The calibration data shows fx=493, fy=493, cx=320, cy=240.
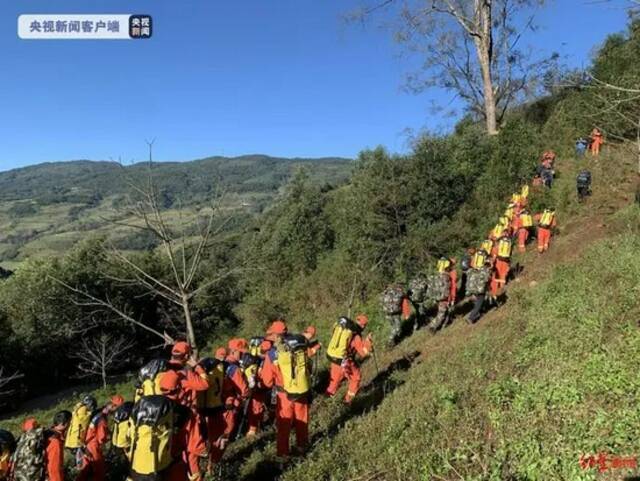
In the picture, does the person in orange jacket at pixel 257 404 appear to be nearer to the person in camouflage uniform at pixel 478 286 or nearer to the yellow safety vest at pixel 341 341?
the yellow safety vest at pixel 341 341

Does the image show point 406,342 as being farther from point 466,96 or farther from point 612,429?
point 466,96

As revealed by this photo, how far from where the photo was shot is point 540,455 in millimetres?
5438

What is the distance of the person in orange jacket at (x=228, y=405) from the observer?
796 cm

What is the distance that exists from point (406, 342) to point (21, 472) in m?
9.77

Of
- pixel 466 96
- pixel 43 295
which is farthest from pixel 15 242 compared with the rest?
pixel 466 96

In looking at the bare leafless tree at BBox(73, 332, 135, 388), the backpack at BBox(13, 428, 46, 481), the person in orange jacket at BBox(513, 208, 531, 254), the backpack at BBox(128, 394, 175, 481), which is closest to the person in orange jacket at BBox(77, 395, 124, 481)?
the backpack at BBox(13, 428, 46, 481)

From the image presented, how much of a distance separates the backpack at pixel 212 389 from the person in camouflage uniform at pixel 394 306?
700cm

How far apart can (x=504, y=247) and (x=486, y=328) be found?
14.5 ft

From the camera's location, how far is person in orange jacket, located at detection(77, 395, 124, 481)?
808cm

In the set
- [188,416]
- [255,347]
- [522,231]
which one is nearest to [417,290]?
[522,231]

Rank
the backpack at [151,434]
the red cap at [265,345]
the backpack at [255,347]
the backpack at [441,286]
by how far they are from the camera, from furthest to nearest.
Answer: the backpack at [441,286]
the backpack at [255,347]
the red cap at [265,345]
the backpack at [151,434]

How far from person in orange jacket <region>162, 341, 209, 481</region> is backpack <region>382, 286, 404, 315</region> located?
21.6 feet

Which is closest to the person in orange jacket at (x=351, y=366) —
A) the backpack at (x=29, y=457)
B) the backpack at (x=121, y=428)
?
the backpack at (x=121, y=428)

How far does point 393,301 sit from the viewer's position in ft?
45.7
